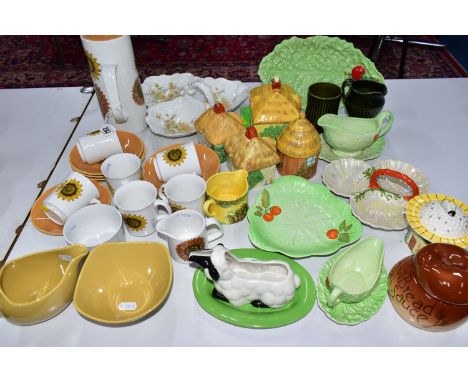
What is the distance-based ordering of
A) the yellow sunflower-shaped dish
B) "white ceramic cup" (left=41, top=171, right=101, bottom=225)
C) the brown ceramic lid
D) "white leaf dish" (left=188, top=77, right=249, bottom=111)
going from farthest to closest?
"white leaf dish" (left=188, top=77, right=249, bottom=111)
"white ceramic cup" (left=41, top=171, right=101, bottom=225)
the yellow sunflower-shaped dish
the brown ceramic lid

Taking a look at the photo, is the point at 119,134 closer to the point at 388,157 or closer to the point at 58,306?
the point at 58,306

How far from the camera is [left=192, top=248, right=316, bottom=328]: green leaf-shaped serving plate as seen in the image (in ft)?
2.31

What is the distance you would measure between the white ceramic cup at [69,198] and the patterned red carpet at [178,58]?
146cm

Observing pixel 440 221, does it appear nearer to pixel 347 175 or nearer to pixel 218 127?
pixel 347 175

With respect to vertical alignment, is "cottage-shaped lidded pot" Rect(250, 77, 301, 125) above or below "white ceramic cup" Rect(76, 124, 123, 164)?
above

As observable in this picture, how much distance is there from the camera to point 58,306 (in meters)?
0.73

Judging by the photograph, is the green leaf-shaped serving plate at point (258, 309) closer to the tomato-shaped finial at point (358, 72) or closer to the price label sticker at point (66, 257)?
the price label sticker at point (66, 257)

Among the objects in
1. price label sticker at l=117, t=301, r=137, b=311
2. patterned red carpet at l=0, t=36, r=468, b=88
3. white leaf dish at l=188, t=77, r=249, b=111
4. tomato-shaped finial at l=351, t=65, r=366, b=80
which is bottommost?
patterned red carpet at l=0, t=36, r=468, b=88

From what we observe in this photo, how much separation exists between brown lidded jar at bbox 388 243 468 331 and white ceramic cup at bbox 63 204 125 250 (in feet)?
1.80

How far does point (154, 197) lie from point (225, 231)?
17cm

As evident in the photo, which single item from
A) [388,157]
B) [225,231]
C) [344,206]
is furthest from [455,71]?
[225,231]

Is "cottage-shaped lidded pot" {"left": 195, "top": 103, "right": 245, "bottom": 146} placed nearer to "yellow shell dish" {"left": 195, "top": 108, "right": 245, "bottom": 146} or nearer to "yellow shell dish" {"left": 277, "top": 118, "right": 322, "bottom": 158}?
"yellow shell dish" {"left": 195, "top": 108, "right": 245, "bottom": 146}

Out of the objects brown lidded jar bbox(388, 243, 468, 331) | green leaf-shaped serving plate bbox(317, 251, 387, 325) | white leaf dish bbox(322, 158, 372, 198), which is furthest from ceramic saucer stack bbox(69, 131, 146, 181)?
brown lidded jar bbox(388, 243, 468, 331)

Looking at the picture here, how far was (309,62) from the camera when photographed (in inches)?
47.1
